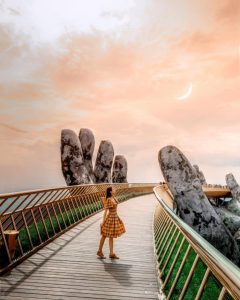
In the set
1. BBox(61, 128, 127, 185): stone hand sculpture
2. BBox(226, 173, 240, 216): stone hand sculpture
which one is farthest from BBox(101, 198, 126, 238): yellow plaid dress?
BBox(226, 173, 240, 216): stone hand sculpture

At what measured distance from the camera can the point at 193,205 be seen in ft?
41.4

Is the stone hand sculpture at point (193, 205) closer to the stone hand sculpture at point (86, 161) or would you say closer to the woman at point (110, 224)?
the woman at point (110, 224)

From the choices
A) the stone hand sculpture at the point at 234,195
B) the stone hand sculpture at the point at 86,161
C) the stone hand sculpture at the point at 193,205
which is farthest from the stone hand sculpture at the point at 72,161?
the stone hand sculpture at the point at 234,195

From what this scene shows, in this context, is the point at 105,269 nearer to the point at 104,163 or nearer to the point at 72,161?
the point at 72,161

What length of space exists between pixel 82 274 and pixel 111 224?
1394 mm

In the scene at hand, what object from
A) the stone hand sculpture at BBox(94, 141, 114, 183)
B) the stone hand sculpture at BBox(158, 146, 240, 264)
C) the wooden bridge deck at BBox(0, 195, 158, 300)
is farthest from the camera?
the stone hand sculpture at BBox(94, 141, 114, 183)

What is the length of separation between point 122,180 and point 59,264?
29220 mm

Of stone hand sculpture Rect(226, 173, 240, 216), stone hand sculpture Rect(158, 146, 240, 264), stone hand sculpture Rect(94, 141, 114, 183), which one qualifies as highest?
stone hand sculpture Rect(94, 141, 114, 183)

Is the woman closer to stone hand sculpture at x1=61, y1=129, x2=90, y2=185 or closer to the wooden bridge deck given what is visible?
the wooden bridge deck

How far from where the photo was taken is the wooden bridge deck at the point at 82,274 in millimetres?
4609

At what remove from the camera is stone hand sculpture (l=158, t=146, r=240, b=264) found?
1217 centimetres

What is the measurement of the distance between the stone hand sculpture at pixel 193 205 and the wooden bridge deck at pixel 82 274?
462cm

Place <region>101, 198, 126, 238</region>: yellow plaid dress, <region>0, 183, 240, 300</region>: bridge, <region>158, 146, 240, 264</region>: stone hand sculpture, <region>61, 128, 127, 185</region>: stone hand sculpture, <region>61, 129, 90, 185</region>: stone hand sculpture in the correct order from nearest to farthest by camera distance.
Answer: <region>0, 183, 240, 300</region>: bridge → <region>101, 198, 126, 238</region>: yellow plaid dress → <region>158, 146, 240, 264</region>: stone hand sculpture → <region>61, 129, 90, 185</region>: stone hand sculpture → <region>61, 128, 127, 185</region>: stone hand sculpture

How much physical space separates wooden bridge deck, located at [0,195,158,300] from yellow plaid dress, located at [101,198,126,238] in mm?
618
